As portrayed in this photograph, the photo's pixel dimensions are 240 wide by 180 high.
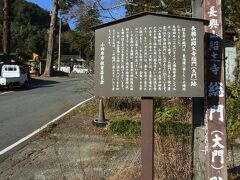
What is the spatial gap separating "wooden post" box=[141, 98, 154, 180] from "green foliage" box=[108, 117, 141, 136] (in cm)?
641

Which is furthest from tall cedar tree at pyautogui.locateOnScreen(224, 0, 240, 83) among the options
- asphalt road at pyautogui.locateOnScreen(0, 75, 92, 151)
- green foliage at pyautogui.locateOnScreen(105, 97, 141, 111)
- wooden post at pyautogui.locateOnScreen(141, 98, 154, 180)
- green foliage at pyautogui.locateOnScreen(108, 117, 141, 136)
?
wooden post at pyautogui.locateOnScreen(141, 98, 154, 180)

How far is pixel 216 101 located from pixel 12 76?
88.6ft

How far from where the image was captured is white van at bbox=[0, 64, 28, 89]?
2962 centimetres

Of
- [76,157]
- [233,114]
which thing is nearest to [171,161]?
[76,157]

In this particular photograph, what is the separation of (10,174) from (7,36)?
37.3 m

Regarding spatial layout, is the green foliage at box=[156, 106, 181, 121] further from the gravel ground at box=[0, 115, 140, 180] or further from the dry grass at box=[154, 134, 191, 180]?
the dry grass at box=[154, 134, 191, 180]

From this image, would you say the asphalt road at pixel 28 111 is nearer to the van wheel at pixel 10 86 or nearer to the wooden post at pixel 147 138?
the van wheel at pixel 10 86

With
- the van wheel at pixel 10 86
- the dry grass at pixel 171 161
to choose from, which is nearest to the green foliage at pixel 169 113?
the dry grass at pixel 171 161

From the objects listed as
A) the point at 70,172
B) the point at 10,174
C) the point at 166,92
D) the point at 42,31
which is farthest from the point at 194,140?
the point at 42,31

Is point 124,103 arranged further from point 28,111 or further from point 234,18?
point 234,18

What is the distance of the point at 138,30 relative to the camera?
5.73 m

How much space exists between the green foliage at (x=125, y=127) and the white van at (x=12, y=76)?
1804 cm

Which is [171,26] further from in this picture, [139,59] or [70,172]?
[70,172]

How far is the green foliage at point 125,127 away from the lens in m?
12.3
